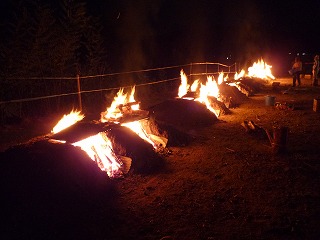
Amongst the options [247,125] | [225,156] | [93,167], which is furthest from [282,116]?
[93,167]

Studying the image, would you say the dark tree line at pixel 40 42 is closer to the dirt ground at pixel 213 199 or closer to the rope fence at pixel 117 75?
the rope fence at pixel 117 75

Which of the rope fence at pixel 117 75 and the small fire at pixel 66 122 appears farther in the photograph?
the rope fence at pixel 117 75

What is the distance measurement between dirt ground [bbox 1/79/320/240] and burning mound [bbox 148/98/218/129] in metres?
1.55

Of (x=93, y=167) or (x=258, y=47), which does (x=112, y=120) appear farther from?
(x=258, y=47)

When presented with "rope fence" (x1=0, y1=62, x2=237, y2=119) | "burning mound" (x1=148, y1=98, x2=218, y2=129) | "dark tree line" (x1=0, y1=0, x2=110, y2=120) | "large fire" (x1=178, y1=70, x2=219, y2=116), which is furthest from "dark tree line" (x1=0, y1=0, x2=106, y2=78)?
"large fire" (x1=178, y1=70, x2=219, y2=116)

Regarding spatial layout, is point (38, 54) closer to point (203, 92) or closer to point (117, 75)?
point (117, 75)

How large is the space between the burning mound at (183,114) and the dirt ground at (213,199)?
61.1 inches

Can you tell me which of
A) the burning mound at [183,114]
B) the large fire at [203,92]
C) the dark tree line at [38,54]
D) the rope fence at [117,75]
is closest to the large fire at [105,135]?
the large fire at [203,92]

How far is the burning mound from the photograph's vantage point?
9.26 meters

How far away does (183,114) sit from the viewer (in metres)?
9.45

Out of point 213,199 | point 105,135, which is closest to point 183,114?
point 105,135

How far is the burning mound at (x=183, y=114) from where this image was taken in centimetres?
926

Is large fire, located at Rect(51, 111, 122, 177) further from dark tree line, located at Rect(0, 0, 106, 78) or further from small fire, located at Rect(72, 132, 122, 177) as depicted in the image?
dark tree line, located at Rect(0, 0, 106, 78)

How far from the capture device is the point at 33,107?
31.4ft
